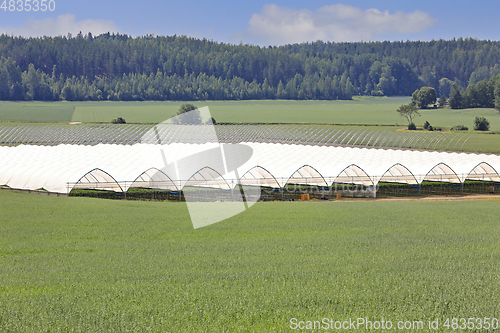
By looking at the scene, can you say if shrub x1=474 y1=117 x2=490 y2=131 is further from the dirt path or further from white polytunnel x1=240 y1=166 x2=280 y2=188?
white polytunnel x1=240 y1=166 x2=280 y2=188

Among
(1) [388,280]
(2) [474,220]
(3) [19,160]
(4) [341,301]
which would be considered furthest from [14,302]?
(3) [19,160]

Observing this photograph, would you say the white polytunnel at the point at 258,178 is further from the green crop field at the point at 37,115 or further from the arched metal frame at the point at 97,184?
the green crop field at the point at 37,115

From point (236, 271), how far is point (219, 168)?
32116mm

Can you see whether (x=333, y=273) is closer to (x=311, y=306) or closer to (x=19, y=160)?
(x=311, y=306)

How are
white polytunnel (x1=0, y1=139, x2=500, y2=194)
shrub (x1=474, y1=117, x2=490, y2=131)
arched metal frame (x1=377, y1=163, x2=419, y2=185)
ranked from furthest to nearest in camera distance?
shrub (x1=474, y1=117, x2=490, y2=131)
arched metal frame (x1=377, y1=163, x2=419, y2=185)
white polytunnel (x1=0, y1=139, x2=500, y2=194)

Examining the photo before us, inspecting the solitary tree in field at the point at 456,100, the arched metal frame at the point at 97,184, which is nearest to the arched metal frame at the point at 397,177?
the arched metal frame at the point at 97,184

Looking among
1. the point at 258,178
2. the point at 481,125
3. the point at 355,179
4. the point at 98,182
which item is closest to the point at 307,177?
the point at 258,178

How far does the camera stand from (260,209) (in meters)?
31.7

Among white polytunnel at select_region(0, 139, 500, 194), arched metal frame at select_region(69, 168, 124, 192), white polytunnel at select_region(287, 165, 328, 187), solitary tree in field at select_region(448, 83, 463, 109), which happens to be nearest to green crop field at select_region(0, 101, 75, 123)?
white polytunnel at select_region(0, 139, 500, 194)

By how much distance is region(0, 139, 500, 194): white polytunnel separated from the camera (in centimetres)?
4434

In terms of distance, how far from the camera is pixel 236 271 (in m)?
14.3

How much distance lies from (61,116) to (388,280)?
16957 cm

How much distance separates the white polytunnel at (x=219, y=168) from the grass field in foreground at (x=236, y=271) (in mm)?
16178

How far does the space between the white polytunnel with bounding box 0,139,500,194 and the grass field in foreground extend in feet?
53.1
